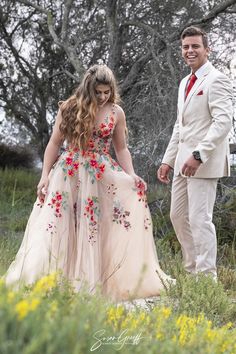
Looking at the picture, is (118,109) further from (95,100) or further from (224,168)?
(224,168)

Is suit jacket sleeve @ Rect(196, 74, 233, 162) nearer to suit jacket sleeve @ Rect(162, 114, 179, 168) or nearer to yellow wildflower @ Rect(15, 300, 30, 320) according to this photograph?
suit jacket sleeve @ Rect(162, 114, 179, 168)

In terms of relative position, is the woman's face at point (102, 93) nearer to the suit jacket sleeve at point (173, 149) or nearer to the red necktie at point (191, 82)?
the red necktie at point (191, 82)

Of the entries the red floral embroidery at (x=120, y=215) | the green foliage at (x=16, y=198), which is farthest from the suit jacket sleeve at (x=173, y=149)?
the green foliage at (x=16, y=198)

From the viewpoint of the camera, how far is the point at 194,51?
4832 millimetres

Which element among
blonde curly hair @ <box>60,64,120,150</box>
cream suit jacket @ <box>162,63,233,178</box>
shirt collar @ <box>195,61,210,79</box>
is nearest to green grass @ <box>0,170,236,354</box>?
cream suit jacket @ <box>162,63,233,178</box>

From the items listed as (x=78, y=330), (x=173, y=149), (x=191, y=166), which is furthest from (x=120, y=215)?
(x=78, y=330)

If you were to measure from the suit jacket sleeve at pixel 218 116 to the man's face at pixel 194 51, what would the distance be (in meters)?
0.23

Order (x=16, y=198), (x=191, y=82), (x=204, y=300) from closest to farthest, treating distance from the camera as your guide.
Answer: (x=204, y=300)
(x=191, y=82)
(x=16, y=198)

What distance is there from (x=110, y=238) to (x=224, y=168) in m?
1.03

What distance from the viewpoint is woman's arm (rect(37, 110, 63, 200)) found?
481 cm

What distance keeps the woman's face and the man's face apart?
67cm

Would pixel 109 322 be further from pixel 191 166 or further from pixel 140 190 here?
pixel 140 190

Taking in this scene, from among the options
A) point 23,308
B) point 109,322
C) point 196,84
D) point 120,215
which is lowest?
point 109,322

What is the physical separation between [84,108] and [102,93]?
176mm
